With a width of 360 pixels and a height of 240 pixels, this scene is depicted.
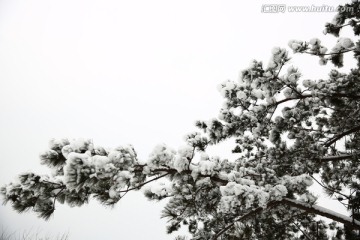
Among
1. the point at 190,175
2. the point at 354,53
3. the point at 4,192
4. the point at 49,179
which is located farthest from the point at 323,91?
the point at 4,192

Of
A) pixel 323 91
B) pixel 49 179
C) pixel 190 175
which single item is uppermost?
pixel 323 91

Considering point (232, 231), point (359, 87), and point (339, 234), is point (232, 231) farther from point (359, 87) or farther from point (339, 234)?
point (359, 87)

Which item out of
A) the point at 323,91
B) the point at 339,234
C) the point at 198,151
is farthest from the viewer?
the point at 339,234

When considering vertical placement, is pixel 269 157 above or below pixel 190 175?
above

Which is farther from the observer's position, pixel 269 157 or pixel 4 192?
pixel 269 157

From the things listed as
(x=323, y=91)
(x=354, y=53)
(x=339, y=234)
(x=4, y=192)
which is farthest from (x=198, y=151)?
(x=339, y=234)

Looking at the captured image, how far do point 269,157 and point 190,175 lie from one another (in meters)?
2.12

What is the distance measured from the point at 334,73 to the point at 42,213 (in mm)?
5035

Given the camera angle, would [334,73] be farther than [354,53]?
Yes

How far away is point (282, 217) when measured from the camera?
5.14 meters

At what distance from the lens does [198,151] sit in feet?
9.95

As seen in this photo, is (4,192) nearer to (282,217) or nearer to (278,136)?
(278,136)

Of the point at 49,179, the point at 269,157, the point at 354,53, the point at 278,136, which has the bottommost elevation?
the point at 49,179

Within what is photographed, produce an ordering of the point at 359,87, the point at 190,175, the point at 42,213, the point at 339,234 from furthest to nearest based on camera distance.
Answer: the point at 339,234 → the point at 359,87 → the point at 190,175 → the point at 42,213
